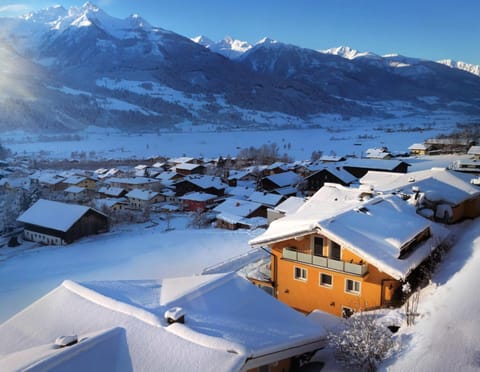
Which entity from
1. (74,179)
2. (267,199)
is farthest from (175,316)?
(74,179)

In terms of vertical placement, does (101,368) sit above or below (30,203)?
above

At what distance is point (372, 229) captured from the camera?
9430 millimetres

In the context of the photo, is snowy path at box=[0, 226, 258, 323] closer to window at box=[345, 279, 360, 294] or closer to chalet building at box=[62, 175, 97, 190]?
window at box=[345, 279, 360, 294]

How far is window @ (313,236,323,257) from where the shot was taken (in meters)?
9.87

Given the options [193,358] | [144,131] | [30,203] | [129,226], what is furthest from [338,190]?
[144,131]

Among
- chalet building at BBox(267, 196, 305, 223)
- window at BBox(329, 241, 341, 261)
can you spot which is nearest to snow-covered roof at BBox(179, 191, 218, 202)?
chalet building at BBox(267, 196, 305, 223)

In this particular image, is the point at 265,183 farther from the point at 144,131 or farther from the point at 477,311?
the point at 144,131

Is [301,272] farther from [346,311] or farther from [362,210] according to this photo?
[362,210]

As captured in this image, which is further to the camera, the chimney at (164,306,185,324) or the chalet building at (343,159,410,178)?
the chalet building at (343,159,410,178)

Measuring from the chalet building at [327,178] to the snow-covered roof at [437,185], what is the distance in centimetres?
2220

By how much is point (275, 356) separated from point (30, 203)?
3767 cm

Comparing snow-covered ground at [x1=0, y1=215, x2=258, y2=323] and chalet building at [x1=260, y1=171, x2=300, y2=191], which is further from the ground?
chalet building at [x1=260, y1=171, x2=300, y2=191]

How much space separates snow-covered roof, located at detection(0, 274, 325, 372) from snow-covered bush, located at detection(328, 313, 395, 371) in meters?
0.63

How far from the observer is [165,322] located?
5.61 m
